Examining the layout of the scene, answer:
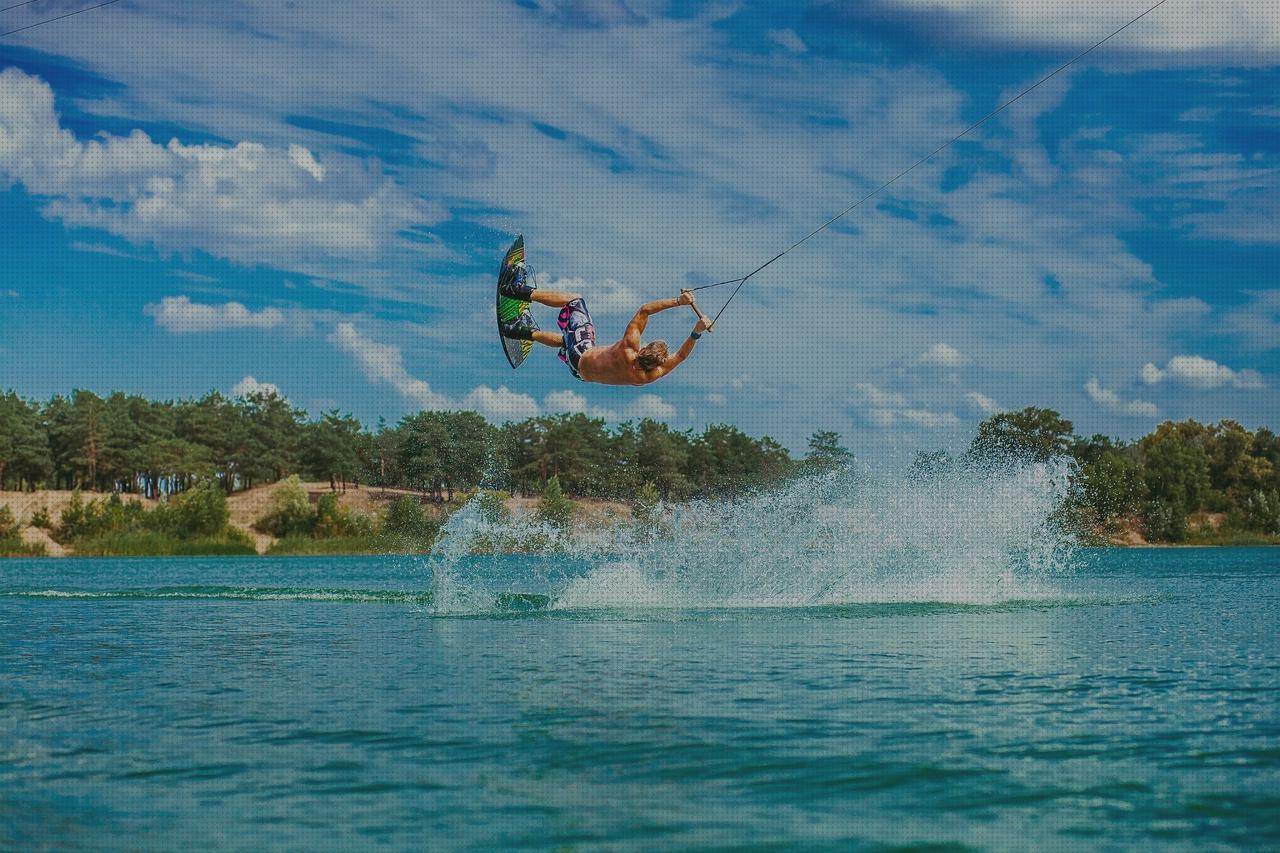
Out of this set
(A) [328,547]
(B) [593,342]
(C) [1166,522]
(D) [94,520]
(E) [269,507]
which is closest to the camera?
(B) [593,342]

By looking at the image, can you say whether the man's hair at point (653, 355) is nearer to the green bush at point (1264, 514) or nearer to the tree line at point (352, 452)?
the tree line at point (352, 452)

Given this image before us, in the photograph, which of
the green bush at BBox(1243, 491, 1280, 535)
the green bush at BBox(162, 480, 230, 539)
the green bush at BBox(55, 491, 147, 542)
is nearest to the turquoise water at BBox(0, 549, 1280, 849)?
the green bush at BBox(162, 480, 230, 539)

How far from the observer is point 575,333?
1303 centimetres

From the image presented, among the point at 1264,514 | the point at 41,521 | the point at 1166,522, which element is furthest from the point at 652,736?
the point at 1264,514

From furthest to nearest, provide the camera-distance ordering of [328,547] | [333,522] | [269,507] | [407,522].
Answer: [269,507] → [333,522] → [407,522] → [328,547]

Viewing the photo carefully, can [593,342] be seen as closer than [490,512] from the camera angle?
Yes

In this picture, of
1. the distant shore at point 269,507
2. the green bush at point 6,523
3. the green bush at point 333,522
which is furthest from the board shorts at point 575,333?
the green bush at point 333,522

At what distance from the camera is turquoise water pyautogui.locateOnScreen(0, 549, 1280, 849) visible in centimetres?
662

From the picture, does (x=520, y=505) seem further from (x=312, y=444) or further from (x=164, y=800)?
(x=164, y=800)

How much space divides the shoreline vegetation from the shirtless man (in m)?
63.5

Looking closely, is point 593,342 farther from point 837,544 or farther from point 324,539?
point 324,539

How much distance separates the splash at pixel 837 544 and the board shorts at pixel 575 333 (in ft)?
31.7

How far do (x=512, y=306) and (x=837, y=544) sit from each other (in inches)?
495

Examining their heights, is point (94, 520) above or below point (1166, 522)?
above
